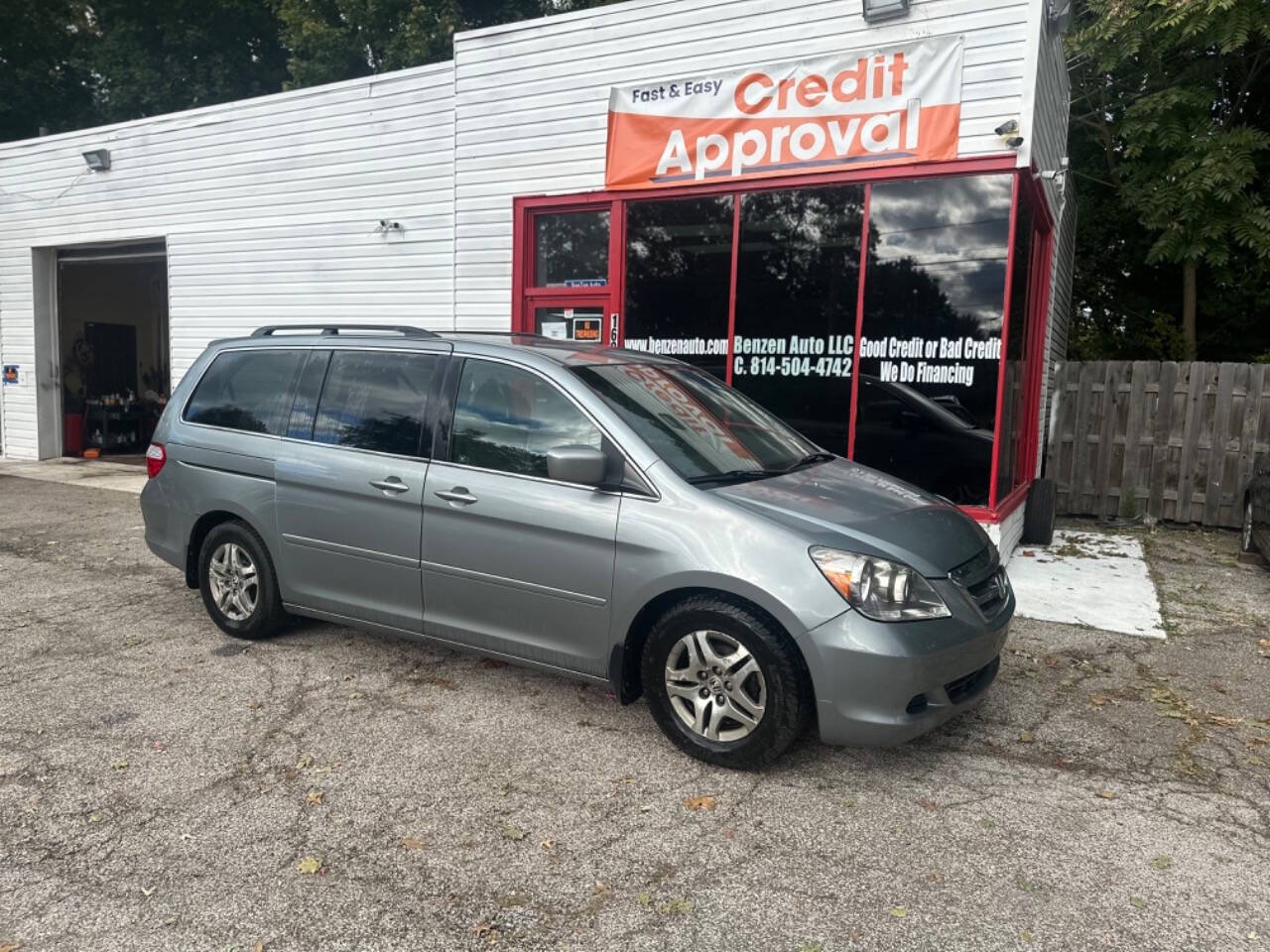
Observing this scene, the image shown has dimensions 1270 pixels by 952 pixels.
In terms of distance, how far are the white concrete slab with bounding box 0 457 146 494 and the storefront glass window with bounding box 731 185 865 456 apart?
7.96 m

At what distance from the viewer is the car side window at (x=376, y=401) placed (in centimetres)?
456

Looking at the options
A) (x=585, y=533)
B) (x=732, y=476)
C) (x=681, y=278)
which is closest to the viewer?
(x=585, y=533)

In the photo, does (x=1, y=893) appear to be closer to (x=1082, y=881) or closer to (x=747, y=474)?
(x=747, y=474)

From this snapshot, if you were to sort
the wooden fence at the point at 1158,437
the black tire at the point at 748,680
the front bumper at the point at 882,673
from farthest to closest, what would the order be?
the wooden fence at the point at 1158,437 < the black tire at the point at 748,680 < the front bumper at the point at 882,673

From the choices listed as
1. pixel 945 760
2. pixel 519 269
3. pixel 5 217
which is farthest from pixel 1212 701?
pixel 5 217

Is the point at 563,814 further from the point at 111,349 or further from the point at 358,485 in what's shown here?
the point at 111,349

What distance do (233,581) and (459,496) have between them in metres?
1.85

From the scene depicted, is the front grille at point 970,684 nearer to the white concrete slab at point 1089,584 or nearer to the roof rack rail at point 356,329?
the white concrete slab at point 1089,584

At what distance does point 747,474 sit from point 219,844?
2503 millimetres

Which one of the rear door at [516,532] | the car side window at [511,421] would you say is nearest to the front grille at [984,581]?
the rear door at [516,532]

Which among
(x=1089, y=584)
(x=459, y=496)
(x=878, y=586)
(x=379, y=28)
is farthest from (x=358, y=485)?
(x=379, y=28)

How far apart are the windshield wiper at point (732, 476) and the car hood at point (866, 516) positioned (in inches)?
1.7

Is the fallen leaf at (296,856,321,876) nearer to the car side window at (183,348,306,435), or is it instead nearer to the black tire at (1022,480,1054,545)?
the car side window at (183,348,306,435)

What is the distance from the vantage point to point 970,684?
3.73 meters
